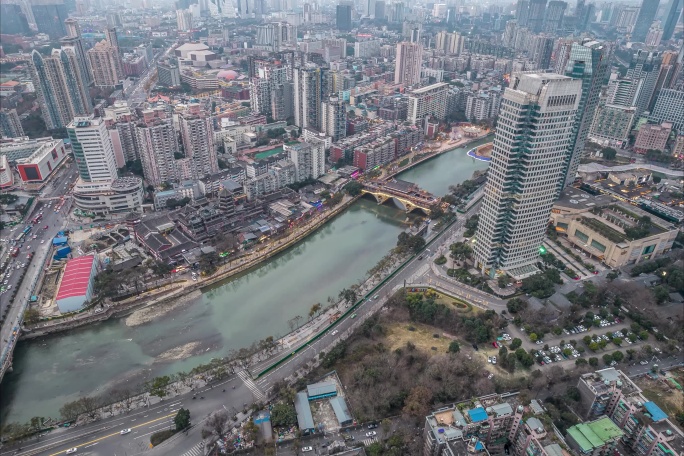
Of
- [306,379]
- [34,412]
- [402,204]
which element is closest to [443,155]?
[402,204]

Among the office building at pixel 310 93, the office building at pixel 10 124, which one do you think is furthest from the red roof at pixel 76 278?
the office building at pixel 310 93

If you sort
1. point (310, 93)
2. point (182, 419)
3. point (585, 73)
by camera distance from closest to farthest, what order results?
point (182, 419) → point (585, 73) → point (310, 93)

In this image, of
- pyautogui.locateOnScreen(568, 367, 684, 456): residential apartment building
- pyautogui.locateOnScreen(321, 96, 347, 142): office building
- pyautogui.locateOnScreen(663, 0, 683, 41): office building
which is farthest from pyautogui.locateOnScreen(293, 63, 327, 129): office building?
pyautogui.locateOnScreen(663, 0, 683, 41): office building

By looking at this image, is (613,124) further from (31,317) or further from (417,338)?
(31,317)

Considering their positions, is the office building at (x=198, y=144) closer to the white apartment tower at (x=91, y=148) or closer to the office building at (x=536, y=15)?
the white apartment tower at (x=91, y=148)

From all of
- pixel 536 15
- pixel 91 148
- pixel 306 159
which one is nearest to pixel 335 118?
pixel 306 159
